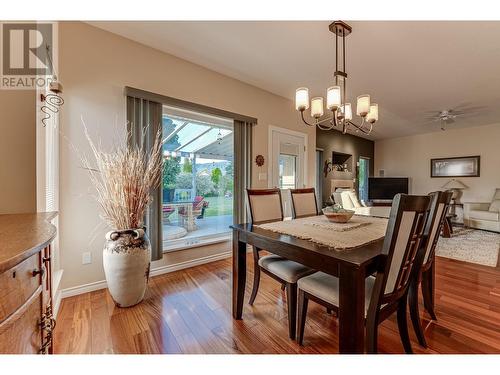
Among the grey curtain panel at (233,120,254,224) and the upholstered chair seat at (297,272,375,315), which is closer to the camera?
the upholstered chair seat at (297,272,375,315)

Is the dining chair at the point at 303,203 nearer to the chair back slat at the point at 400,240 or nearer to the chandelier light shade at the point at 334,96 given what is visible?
the chandelier light shade at the point at 334,96

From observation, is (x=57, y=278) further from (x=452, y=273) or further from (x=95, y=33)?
(x=452, y=273)

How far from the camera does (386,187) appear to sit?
6.80 m

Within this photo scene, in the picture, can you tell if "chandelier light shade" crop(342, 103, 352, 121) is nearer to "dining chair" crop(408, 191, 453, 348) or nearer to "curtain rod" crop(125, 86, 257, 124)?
"dining chair" crop(408, 191, 453, 348)

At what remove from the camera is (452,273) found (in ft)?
8.89

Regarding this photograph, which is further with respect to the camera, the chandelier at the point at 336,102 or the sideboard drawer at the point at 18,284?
the chandelier at the point at 336,102

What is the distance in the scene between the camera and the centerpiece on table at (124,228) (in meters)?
1.89

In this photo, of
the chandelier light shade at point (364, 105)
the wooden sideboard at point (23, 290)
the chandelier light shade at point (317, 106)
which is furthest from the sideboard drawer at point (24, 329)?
the chandelier light shade at point (364, 105)

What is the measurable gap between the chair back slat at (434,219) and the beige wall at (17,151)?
2709 mm

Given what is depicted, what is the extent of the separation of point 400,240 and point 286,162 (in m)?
3.03

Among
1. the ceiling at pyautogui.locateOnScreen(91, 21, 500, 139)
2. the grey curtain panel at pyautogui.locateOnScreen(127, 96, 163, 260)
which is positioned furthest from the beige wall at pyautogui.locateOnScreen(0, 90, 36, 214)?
the ceiling at pyautogui.locateOnScreen(91, 21, 500, 139)

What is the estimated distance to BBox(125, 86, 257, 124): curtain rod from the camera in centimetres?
238

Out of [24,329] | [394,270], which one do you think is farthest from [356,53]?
[24,329]
